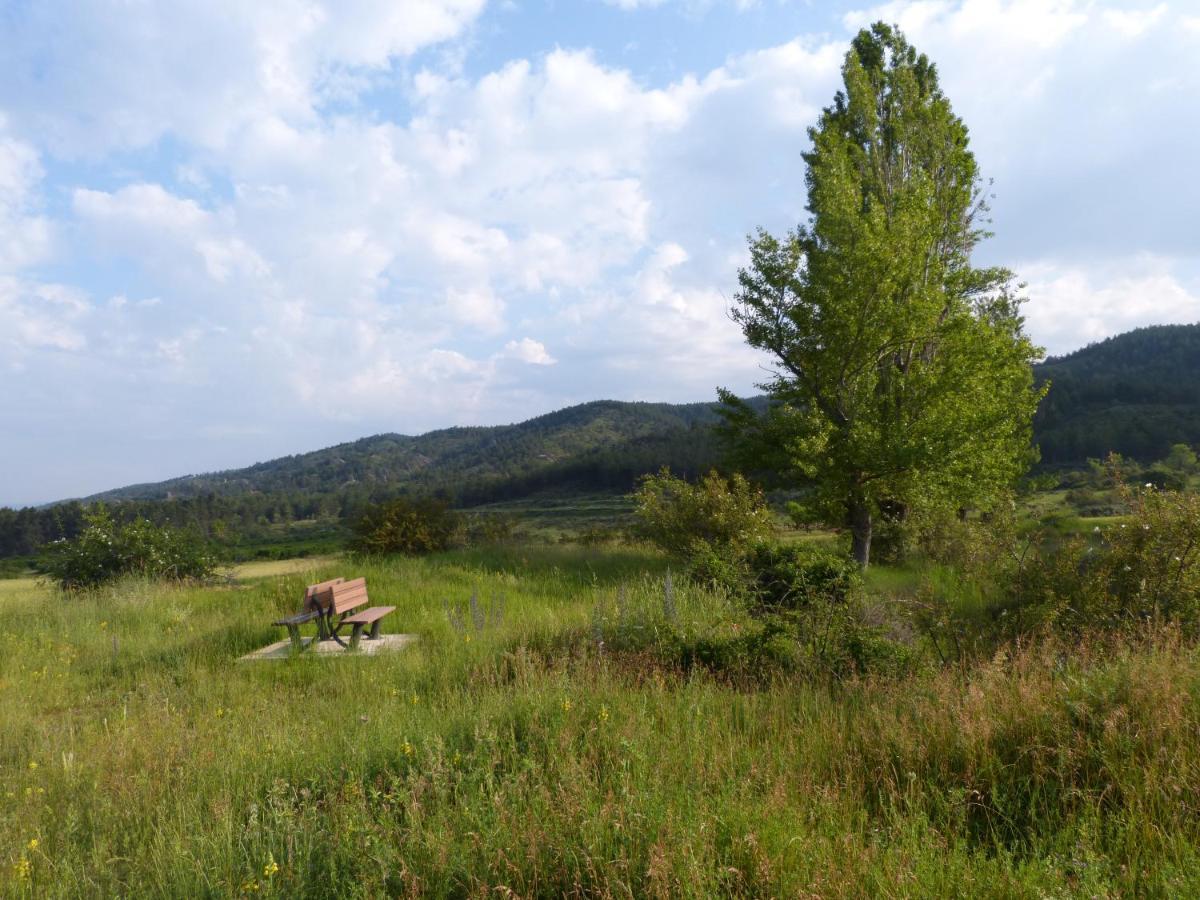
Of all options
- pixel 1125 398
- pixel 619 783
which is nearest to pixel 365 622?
pixel 619 783

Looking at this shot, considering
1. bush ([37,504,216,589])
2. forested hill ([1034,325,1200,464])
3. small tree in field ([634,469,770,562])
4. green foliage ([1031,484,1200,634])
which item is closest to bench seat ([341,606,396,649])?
small tree in field ([634,469,770,562])

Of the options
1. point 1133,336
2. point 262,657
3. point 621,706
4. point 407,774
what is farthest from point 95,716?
point 1133,336

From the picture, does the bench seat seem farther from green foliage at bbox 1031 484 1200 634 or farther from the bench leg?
green foliage at bbox 1031 484 1200 634

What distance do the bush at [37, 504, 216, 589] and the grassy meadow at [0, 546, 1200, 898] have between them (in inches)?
398

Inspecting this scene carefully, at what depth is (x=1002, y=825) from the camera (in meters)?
A: 3.44

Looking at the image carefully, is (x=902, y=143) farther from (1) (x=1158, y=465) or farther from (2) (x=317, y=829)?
(1) (x=1158, y=465)

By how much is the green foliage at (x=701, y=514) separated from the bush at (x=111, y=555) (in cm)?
1108

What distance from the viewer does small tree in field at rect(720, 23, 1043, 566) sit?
13.7 metres

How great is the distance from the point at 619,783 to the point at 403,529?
50.5 ft

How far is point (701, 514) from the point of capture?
14719 millimetres

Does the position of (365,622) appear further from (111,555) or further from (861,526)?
(111,555)

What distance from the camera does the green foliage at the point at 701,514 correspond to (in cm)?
1448

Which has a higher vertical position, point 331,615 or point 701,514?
point 701,514

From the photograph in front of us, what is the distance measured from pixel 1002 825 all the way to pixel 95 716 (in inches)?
283
